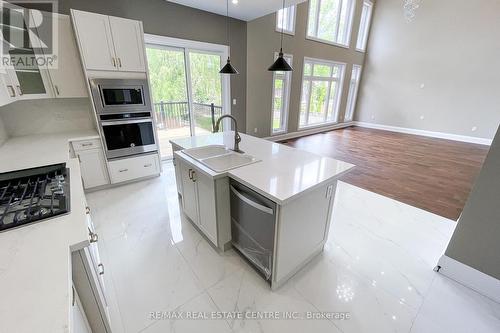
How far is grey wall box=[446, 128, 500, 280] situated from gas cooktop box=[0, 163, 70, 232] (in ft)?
8.92

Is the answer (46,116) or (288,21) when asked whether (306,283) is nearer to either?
(46,116)

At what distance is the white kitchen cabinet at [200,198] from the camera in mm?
1773

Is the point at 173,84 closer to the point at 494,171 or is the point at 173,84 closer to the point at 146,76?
the point at 146,76

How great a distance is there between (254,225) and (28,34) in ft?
10.6

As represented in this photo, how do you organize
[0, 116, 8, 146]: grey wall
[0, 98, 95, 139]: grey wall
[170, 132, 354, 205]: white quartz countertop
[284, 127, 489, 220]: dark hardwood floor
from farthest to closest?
[284, 127, 489, 220]: dark hardwood floor, [0, 98, 95, 139]: grey wall, [0, 116, 8, 146]: grey wall, [170, 132, 354, 205]: white quartz countertop

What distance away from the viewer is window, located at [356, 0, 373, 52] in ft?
23.7

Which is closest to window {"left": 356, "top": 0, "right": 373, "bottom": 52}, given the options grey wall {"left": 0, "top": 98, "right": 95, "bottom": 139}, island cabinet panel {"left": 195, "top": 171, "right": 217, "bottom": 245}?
island cabinet panel {"left": 195, "top": 171, "right": 217, "bottom": 245}

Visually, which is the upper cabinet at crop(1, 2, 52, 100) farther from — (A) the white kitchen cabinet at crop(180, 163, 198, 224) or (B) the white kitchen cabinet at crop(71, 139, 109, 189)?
(A) the white kitchen cabinet at crop(180, 163, 198, 224)

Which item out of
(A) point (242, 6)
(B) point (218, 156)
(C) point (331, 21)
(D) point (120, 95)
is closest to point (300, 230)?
(B) point (218, 156)

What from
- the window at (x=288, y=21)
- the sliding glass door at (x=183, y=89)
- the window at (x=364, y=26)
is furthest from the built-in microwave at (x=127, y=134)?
the window at (x=364, y=26)

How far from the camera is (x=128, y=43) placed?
280 centimetres

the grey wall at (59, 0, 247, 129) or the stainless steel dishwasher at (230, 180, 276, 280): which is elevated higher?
the grey wall at (59, 0, 247, 129)

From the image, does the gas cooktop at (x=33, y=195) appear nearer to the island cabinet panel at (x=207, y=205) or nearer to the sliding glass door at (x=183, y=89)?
the island cabinet panel at (x=207, y=205)

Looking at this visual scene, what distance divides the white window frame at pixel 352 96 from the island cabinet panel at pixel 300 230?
769cm
